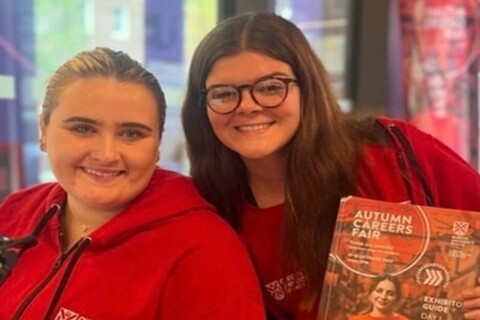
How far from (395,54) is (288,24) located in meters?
1.64

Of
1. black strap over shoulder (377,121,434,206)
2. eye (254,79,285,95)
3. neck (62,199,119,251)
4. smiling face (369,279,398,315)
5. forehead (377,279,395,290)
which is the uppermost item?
eye (254,79,285,95)

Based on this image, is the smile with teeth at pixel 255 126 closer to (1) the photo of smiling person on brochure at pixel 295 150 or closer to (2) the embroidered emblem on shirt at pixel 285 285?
(1) the photo of smiling person on brochure at pixel 295 150

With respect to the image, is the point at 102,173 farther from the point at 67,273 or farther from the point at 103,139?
the point at 67,273

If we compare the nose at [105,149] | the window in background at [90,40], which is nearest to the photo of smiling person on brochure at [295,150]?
the nose at [105,149]

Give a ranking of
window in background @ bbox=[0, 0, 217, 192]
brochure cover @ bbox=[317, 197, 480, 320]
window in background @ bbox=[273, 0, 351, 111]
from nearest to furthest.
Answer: brochure cover @ bbox=[317, 197, 480, 320], window in background @ bbox=[0, 0, 217, 192], window in background @ bbox=[273, 0, 351, 111]

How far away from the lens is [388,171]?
1.48 m

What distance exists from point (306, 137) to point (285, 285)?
0.31 metres

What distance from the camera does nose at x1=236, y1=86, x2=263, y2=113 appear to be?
1.43 metres

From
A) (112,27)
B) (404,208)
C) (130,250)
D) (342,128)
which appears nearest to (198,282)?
(130,250)

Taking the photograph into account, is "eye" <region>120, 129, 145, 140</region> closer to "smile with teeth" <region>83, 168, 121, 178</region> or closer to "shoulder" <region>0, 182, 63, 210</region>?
"smile with teeth" <region>83, 168, 121, 178</region>

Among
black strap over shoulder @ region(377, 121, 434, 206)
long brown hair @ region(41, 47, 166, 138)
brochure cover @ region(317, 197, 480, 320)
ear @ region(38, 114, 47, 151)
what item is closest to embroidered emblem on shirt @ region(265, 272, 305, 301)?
brochure cover @ region(317, 197, 480, 320)

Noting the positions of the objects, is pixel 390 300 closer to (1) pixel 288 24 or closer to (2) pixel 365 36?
(1) pixel 288 24

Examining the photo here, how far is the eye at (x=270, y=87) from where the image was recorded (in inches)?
56.2

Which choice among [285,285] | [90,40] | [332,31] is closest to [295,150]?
[285,285]
